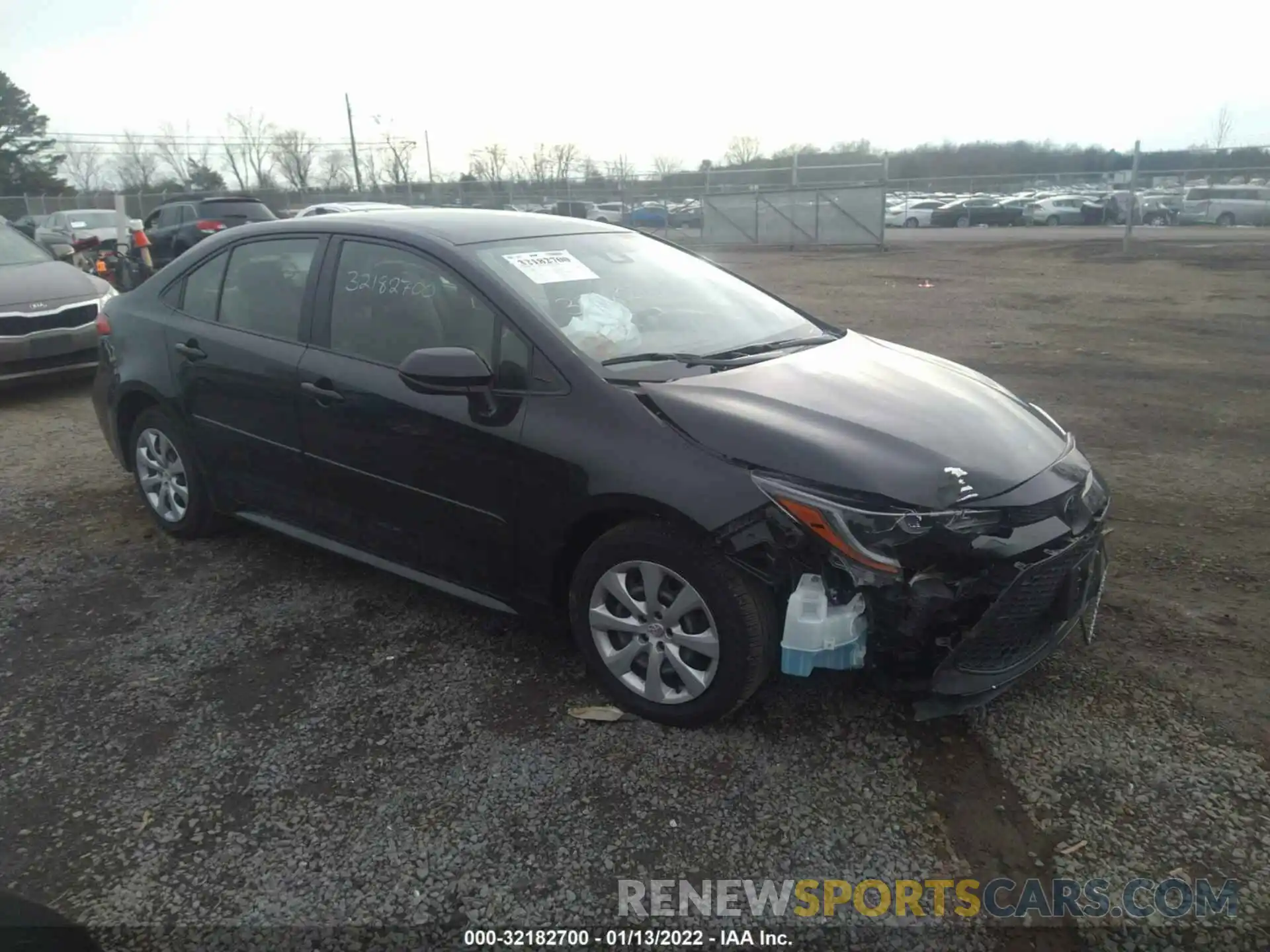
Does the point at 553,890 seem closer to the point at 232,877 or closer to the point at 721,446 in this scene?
the point at 232,877

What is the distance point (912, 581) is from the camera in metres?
2.78

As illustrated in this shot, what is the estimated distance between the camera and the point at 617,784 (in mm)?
2900

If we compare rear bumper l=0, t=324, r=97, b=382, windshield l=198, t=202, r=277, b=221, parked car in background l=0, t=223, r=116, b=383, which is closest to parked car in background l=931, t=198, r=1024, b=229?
windshield l=198, t=202, r=277, b=221

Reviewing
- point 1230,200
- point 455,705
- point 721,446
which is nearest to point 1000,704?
point 721,446

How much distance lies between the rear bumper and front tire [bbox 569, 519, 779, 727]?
6808 millimetres

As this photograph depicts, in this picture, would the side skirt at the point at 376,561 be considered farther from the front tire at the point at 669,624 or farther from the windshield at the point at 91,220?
the windshield at the point at 91,220

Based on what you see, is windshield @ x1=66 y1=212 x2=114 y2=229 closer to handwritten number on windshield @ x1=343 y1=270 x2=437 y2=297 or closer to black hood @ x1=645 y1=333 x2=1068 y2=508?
handwritten number on windshield @ x1=343 y1=270 x2=437 y2=297

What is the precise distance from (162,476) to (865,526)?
3754 millimetres

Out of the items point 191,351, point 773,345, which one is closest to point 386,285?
point 191,351

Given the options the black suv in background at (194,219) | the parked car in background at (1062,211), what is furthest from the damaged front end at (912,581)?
the parked car in background at (1062,211)

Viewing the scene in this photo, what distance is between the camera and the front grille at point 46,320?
775 cm

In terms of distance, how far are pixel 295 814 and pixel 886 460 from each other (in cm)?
210

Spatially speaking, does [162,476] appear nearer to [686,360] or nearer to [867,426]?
[686,360]

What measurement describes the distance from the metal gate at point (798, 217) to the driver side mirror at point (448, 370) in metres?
23.6
